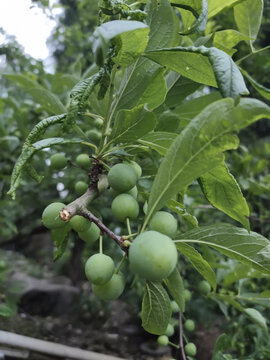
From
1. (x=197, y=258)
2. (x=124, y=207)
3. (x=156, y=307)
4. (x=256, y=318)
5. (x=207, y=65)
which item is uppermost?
(x=207, y=65)

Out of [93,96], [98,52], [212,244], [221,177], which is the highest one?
[98,52]

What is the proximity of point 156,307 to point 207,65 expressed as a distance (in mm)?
495

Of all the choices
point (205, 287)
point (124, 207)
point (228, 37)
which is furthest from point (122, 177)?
point (205, 287)

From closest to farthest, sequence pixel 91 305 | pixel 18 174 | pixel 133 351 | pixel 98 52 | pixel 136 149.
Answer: pixel 98 52 → pixel 18 174 → pixel 136 149 → pixel 133 351 → pixel 91 305

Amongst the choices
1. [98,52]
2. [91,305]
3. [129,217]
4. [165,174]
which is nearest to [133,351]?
[91,305]

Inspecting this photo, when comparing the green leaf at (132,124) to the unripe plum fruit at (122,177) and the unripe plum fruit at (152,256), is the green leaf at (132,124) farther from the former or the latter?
the unripe plum fruit at (152,256)

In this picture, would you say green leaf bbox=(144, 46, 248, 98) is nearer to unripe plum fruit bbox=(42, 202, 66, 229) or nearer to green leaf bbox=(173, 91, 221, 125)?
green leaf bbox=(173, 91, 221, 125)

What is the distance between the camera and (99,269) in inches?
22.2

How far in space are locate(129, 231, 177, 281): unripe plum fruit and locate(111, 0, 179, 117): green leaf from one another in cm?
36

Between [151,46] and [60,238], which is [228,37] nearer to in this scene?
[151,46]

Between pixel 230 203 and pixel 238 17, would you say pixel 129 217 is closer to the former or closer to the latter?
pixel 230 203

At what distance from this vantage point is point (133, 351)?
219 cm

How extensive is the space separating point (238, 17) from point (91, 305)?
2827mm

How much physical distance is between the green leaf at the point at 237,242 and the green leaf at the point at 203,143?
0.15 m
